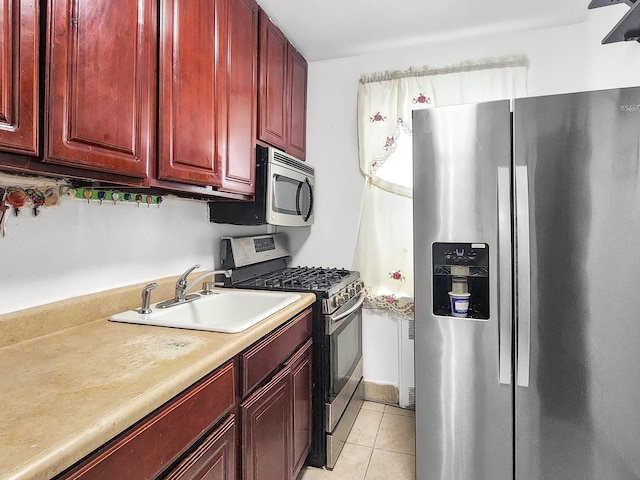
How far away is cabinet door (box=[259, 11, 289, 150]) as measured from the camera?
2072mm

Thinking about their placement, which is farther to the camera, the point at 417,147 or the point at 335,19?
the point at 335,19

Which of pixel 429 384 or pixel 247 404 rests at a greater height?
pixel 247 404

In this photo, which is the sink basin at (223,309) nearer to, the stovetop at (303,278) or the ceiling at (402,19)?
the stovetop at (303,278)

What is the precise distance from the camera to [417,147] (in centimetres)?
174

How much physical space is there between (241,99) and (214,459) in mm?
1511

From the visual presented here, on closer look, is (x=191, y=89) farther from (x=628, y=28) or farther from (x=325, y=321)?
(x=628, y=28)

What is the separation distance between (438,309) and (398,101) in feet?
4.81

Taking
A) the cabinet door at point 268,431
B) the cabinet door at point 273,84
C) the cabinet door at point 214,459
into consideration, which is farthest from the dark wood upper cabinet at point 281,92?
the cabinet door at point 214,459

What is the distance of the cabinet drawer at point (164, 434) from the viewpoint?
0.72m

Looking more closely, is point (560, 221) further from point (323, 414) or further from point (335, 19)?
point (335, 19)

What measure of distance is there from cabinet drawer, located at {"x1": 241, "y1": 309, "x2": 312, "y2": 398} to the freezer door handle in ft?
2.87

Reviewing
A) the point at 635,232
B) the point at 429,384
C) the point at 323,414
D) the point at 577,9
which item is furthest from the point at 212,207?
the point at 577,9

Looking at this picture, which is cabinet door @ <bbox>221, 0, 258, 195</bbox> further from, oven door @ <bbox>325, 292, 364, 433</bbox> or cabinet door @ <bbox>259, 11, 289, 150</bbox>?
oven door @ <bbox>325, 292, 364, 433</bbox>

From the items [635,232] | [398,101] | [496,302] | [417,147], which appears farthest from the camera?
[398,101]
